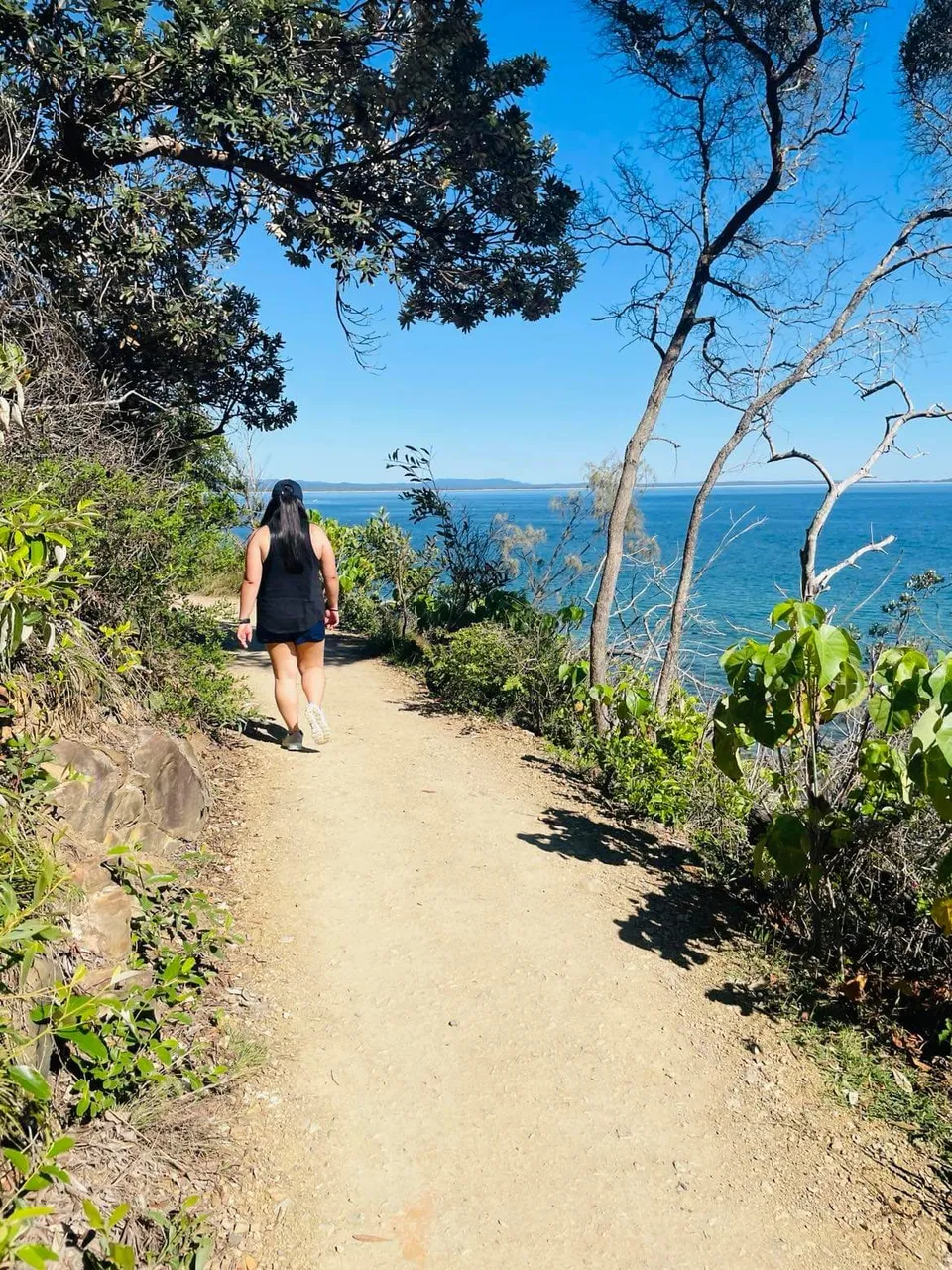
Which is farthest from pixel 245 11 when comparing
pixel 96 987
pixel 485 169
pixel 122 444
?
pixel 96 987

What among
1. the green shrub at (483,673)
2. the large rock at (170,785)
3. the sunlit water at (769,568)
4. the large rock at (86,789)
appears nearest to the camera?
the large rock at (86,789)

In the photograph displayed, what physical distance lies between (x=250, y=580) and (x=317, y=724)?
1258mm

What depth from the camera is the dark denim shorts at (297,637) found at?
620 centimetres

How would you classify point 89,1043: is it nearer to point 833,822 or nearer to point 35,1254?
point 35,1254

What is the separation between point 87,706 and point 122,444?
265 centimetres

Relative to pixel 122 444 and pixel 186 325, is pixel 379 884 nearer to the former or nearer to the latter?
pixel 122 444

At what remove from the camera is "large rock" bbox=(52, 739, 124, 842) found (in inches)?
141

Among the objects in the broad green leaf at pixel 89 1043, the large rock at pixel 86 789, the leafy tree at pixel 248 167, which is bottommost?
the broad green leaf at pixel 89 1043

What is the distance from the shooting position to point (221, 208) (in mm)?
8141

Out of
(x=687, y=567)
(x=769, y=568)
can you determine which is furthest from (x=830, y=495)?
(x=769, y=568)

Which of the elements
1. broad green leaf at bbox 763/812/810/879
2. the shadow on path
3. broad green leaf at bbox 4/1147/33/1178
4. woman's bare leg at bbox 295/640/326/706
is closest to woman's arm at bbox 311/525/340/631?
woman's bare leg at bbox 295/640/326/706

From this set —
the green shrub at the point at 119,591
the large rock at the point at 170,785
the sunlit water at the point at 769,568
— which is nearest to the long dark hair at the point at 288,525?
the green shrub at the point at 119,591

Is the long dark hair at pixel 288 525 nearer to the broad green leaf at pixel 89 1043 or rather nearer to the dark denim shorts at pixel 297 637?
the dark denim shorts at pixel 297 637

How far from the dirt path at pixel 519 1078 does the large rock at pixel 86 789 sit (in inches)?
35.6
